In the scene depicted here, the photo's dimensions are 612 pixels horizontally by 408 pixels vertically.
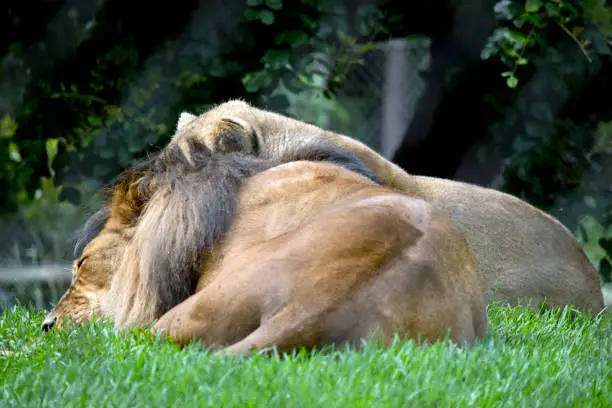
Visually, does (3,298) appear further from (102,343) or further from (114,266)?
(102,343)

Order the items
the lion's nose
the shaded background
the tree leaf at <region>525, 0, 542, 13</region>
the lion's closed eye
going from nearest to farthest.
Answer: the lion's nose, the lion's closed eye, the tree leaf at <region>525, 0, 542, 13</region>, the shaded background

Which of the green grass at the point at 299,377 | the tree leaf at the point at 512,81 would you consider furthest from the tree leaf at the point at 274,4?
the green grass at the point at 299,377

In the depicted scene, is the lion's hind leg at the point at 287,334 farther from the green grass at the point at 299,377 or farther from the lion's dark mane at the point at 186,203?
the lion's dark mane at the point at 186,203

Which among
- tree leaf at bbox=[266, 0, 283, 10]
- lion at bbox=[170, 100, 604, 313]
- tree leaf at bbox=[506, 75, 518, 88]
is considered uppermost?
tree leaf at bbox=[266, 0, 283, 10]

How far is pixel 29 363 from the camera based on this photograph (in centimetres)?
279

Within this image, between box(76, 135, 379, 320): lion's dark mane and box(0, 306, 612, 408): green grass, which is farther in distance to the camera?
box(76, 135, 379, 320): lion's dark mane

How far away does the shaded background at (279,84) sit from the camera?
218 inches

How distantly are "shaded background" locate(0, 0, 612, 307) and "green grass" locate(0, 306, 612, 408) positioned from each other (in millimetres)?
2701

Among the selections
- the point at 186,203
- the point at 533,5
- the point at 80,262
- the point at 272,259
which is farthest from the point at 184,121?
the point at 533,5

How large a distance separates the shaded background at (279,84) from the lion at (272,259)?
6.59ft

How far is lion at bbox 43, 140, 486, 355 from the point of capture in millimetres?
2682

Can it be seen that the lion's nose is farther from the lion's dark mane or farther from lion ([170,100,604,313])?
lion ([170,100,604,313])

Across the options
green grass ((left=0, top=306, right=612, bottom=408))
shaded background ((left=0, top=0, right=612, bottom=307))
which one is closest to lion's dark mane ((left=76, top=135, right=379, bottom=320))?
green grass ((left=0, top=306, right=612, bottom=408))

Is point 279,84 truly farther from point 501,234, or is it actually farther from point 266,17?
point 501,234
